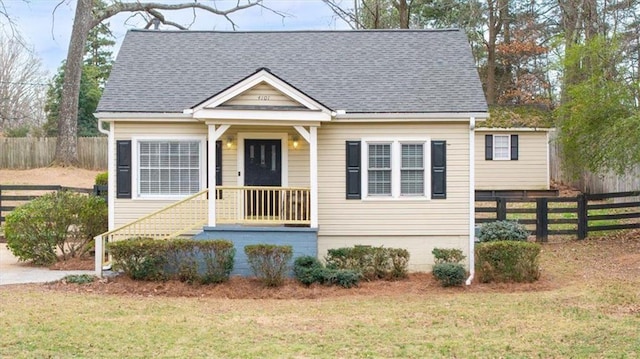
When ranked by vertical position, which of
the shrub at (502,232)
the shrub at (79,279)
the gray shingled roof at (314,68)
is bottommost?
the shrub at (79,279)

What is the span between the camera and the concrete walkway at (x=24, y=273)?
1247 centimetres

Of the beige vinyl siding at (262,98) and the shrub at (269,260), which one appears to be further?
the beige vinyl siding at (262,98)

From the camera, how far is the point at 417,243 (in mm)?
14086

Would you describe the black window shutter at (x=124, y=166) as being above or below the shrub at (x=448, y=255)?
above

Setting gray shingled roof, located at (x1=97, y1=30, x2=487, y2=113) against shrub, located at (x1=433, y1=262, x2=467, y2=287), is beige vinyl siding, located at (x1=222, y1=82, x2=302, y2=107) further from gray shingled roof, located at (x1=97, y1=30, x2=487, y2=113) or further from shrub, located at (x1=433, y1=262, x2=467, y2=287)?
shrub, located at (x1=433, y1=262, x2=467, y2=287)

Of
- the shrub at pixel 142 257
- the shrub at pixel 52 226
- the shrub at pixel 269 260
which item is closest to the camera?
the shrub at pixel 269 260

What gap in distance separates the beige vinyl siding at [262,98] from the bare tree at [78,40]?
14.4 m

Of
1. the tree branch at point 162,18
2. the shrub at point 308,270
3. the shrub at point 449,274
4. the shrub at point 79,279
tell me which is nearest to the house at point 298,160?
the shrub at point 308,270

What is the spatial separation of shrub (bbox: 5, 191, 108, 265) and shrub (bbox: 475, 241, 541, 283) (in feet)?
27.1

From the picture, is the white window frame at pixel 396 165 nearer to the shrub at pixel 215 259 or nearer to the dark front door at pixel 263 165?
the dark front door at pixel 263 165

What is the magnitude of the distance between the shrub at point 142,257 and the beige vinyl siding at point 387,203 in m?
3.46

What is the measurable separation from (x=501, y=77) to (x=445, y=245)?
1046 inches

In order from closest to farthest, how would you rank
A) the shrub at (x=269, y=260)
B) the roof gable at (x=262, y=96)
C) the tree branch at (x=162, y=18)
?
the shrub at (x=269, y=260) → the roof gable at (x=262, y=96) → the tree branch at (x=162, y=18)

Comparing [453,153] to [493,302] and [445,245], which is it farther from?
[493,302]
